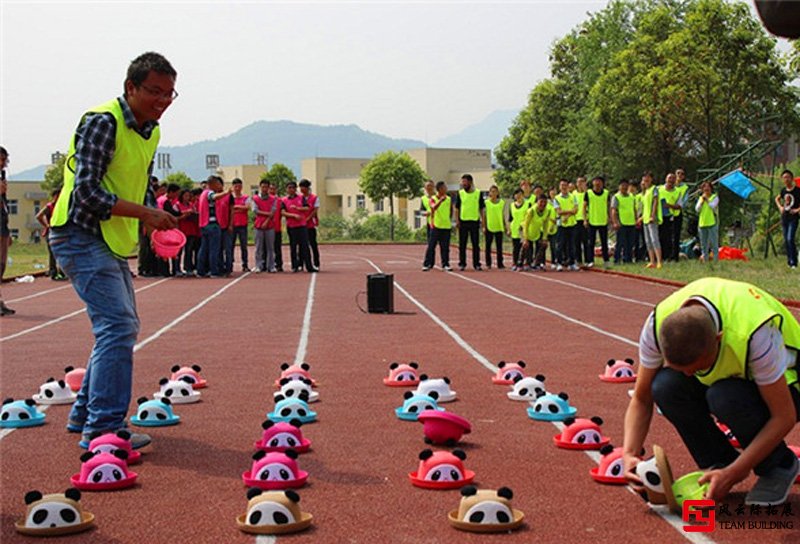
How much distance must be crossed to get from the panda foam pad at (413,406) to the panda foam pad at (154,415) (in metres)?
1.56

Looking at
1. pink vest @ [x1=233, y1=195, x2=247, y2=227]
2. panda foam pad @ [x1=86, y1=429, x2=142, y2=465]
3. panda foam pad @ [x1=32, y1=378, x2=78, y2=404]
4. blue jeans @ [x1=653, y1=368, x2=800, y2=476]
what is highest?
pink vest @ [x1=233, y1=195, x2=247, y2=227]

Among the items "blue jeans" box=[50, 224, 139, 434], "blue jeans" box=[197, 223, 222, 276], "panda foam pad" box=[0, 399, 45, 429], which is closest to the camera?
"blue jeans" box=[50, 224, 139, 434]

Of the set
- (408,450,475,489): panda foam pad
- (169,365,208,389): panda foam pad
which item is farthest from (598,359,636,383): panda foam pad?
(408,450,475,489): panda foam pad

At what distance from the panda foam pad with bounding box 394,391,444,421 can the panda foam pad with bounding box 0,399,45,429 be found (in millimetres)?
2482

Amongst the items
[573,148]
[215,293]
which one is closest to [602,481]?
[215,293]

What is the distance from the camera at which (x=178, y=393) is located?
815 cm

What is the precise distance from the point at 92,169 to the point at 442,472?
2672 millimetres

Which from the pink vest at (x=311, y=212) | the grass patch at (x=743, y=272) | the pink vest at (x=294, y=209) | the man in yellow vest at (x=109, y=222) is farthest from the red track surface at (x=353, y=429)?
the pink vest at (x=311, y=212)

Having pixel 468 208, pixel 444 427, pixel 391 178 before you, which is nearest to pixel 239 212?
pixel 468 208

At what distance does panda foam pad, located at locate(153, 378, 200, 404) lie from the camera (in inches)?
319

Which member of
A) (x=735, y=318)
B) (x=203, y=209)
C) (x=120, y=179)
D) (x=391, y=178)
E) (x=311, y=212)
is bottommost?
(x=735, y=318)

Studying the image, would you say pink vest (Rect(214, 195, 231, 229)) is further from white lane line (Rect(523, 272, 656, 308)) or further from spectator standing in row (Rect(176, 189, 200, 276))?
white lane line (Rect(523, 272, 656, 308))

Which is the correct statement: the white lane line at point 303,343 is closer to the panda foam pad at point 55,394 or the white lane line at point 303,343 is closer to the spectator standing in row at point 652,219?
the panda foam pad at point 55,394

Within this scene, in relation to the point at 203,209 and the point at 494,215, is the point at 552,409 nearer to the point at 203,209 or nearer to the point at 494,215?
the point at 203,209
